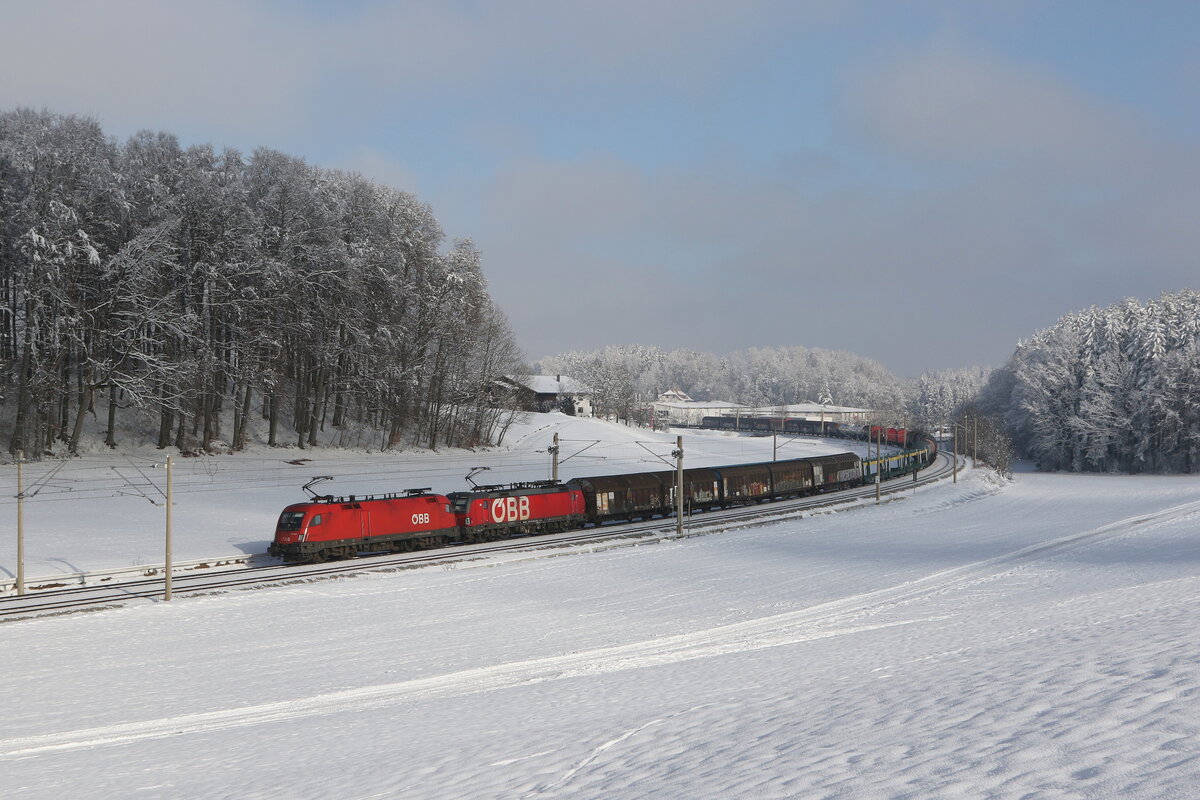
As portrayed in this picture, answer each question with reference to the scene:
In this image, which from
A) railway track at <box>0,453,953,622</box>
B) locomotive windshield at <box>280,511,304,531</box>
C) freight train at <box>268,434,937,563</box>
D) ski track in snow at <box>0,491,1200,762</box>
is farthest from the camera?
freight train at <box>268,434,937,563</box>

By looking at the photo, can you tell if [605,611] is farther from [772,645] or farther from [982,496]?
[982,496]

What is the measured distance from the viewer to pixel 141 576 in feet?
114

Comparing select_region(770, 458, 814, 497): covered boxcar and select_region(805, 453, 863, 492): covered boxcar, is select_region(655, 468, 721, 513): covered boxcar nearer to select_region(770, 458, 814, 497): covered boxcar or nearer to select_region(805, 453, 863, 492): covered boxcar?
select_region(770, 458, 814, 497): covered boxcar

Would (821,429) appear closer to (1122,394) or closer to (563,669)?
(1122,394)

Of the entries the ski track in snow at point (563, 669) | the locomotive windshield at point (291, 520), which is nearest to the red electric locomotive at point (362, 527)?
the locomotive windshield at point (291, 520)

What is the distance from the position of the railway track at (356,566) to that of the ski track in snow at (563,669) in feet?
45.3

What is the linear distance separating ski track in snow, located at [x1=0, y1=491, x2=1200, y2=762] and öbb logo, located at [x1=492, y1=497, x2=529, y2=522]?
2193 centimetres

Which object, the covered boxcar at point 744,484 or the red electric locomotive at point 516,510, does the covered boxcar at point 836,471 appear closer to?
the covered boxcar at point 744,484

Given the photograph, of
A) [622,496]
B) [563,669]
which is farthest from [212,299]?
[563,669]

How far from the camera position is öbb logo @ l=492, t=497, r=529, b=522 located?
1805 inches

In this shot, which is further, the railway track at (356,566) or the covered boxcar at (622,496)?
the covered boxcar at (622,496)

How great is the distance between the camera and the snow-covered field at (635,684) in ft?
30.9

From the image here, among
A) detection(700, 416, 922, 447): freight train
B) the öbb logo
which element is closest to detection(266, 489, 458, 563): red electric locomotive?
the öbb logo

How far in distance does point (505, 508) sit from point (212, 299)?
31530mm
